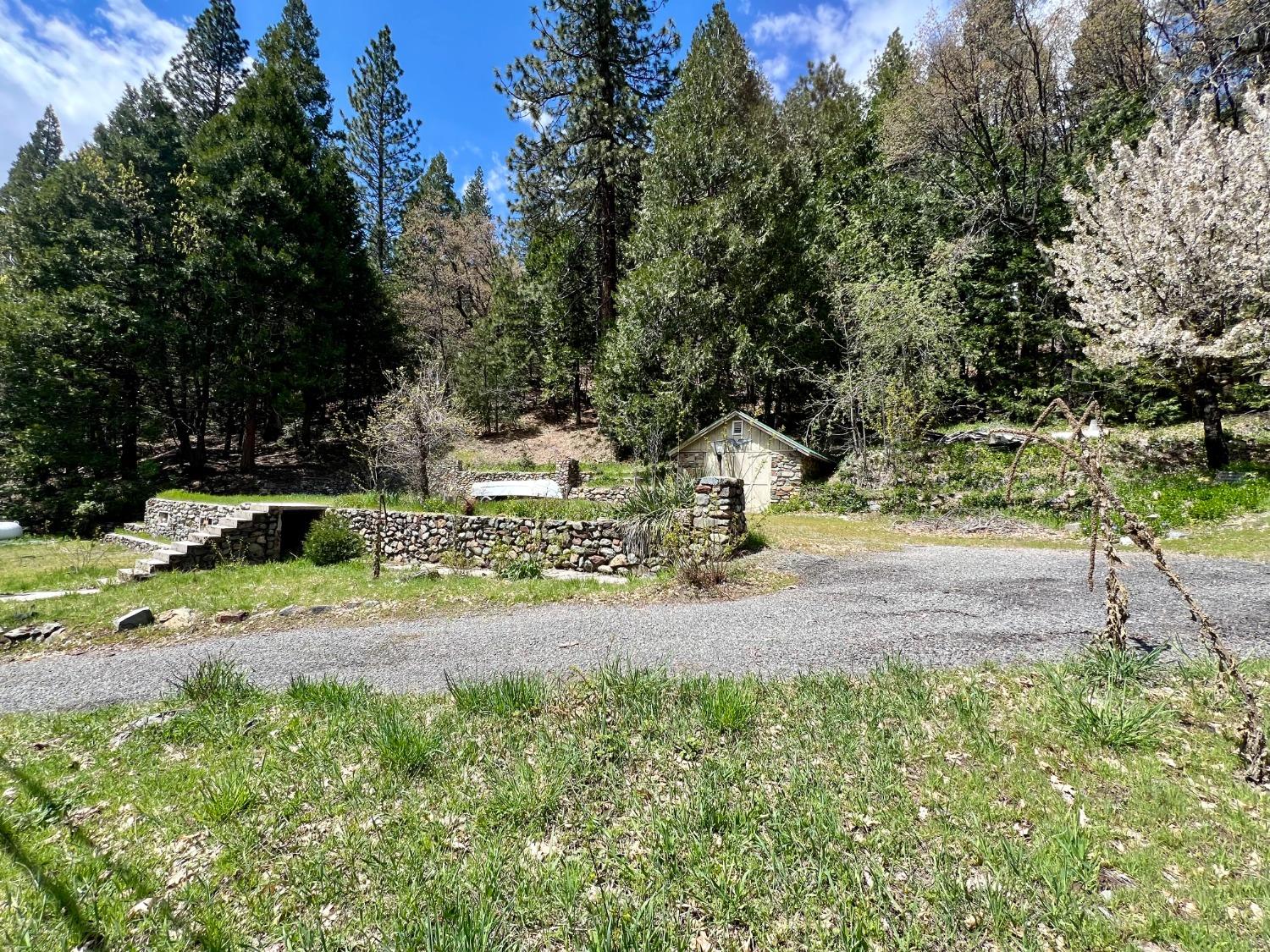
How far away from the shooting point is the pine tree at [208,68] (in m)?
24.3

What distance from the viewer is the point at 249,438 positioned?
824 inches

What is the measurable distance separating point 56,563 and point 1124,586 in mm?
18854

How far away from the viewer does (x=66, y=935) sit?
217 centimetres

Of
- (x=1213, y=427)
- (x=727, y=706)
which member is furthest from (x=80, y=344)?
(x=1213, y=427)

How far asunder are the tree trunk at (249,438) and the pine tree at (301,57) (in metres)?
14.8

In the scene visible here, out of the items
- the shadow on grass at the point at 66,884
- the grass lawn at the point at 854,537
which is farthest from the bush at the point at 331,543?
the grass lawn at the point at 854,537

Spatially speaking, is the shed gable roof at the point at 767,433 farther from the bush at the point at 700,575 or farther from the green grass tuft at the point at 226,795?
the green grass tuft at the point at 226,795

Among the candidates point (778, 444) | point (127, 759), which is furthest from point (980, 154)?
point (127, 759)

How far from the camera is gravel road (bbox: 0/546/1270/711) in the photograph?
4559 millimetres

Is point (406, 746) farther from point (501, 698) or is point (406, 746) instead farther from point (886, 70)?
point (886, 70)

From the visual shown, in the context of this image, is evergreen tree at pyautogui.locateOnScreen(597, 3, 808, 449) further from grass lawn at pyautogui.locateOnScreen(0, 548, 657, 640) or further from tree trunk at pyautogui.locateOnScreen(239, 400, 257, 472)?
tree trunk at pyautogui.locateOnScreen(239, 400, 257, 472)

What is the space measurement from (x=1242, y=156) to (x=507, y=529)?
17.6m

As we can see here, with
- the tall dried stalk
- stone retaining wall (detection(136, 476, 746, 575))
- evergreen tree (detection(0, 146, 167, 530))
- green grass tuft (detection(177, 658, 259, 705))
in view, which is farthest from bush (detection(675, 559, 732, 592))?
evergreen tree (detection(0, 146, 167, 530))

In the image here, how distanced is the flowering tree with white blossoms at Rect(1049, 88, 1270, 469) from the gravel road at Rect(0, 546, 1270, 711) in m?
6.72
